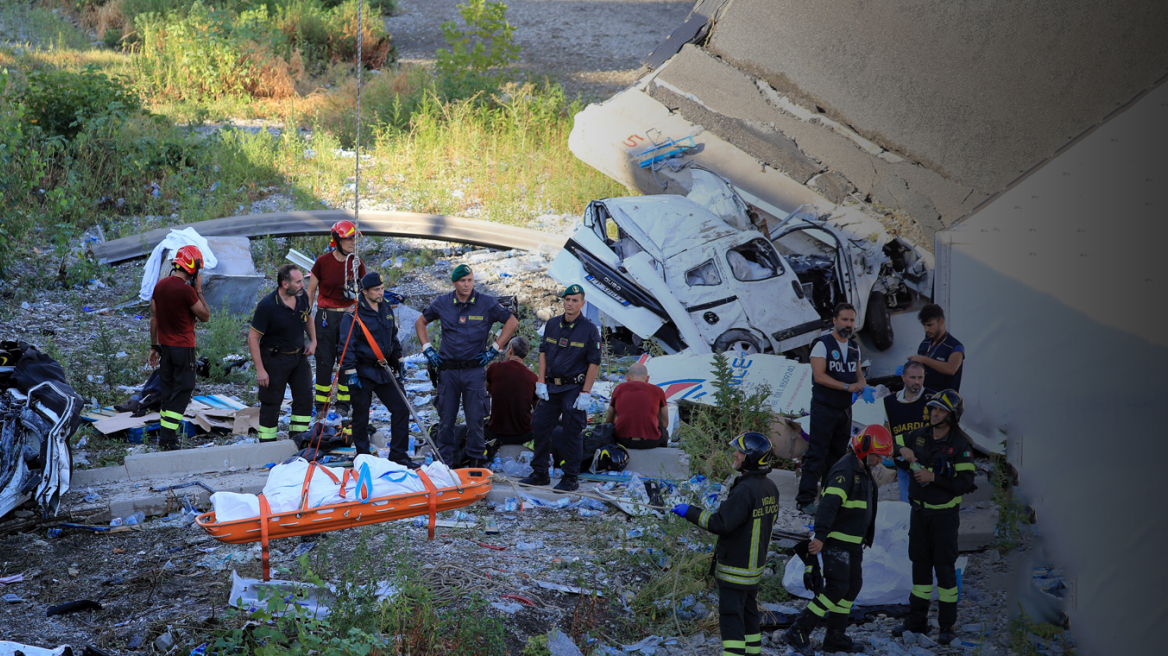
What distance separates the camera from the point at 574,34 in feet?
79.5

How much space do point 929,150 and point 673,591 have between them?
6.18 m

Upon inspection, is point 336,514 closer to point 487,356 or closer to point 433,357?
point 433,357

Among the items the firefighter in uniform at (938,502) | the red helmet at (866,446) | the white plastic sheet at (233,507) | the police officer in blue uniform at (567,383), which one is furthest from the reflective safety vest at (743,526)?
the white plastic sheet at (233,507)

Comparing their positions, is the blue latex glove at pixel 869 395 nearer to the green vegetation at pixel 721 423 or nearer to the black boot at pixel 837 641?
the green vegetation at pixel 721 423

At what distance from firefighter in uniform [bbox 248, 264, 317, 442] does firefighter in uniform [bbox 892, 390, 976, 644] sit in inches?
179

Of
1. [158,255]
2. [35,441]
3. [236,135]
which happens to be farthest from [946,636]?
[236,135]

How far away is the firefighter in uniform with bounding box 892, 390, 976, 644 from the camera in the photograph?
5164 millimetres

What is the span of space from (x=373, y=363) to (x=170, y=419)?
170 centimetres

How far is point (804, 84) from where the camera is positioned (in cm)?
1014

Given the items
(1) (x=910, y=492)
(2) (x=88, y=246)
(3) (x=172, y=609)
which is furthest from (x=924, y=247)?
(2) (x=88, y=246)

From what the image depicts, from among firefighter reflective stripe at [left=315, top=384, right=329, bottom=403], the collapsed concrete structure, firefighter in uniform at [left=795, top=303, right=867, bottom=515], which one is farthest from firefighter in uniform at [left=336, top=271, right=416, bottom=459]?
the collapsed concrete structure

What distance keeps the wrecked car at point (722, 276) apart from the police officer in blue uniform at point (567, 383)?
9.56 feet

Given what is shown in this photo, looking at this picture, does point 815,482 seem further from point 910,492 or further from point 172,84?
point 172,84

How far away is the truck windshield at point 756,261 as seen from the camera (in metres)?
9.71
